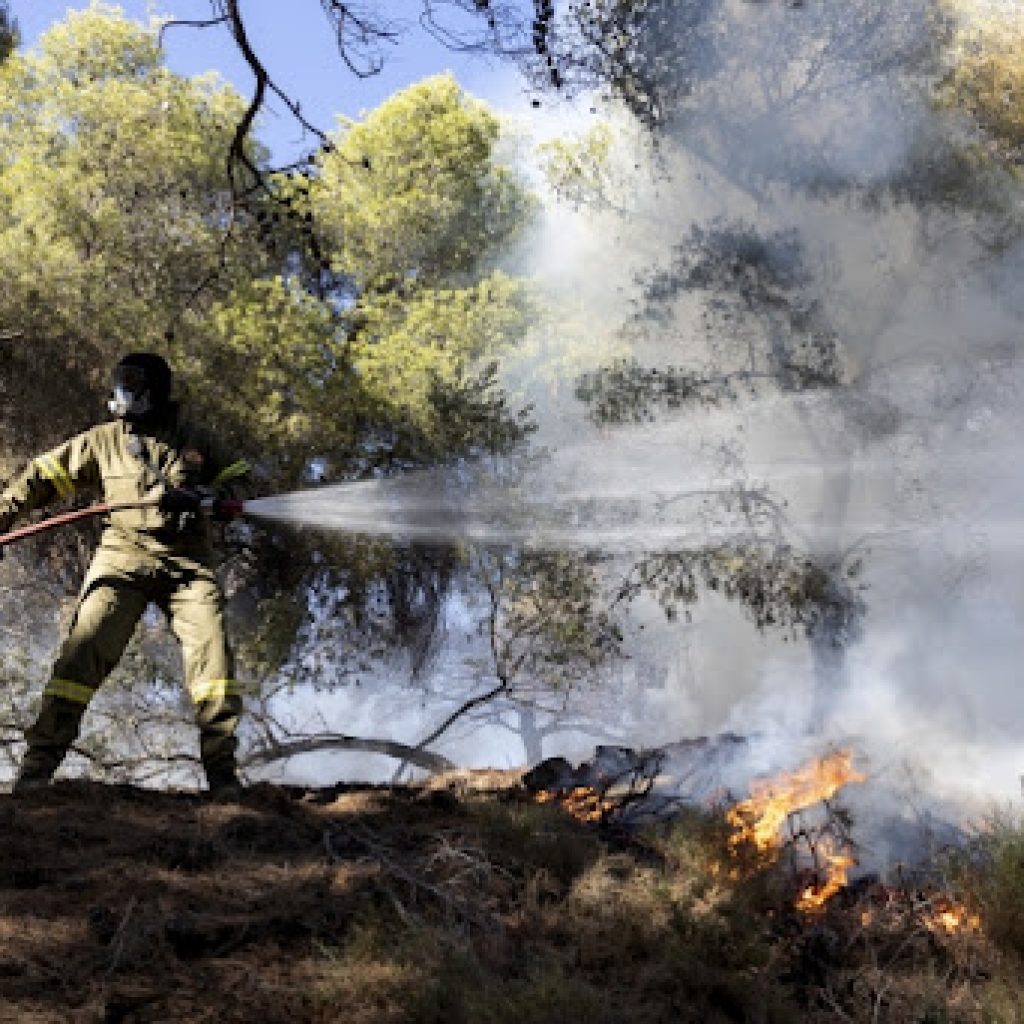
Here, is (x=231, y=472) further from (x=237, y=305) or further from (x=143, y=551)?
(x=237, y=305)

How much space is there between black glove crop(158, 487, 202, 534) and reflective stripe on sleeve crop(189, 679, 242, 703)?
2.43 feet

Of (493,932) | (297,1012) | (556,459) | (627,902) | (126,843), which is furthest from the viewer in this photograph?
(556,459)

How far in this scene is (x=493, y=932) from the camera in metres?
2.74

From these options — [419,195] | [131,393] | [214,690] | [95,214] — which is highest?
[419,195]

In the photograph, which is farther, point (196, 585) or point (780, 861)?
point (196, 585)

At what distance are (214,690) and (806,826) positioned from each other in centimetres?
251

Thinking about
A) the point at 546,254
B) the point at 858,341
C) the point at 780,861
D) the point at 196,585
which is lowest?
the point at 780,861

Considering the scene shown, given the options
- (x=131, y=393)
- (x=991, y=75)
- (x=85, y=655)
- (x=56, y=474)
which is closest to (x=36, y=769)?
(x=85, y=655)

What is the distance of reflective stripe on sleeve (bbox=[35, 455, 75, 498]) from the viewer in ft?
16.3

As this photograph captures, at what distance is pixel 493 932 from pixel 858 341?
36.9 ft

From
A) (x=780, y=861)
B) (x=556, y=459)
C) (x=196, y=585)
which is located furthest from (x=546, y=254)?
(x=780, y=861)

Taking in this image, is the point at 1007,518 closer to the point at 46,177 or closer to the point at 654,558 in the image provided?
the point at 654,558

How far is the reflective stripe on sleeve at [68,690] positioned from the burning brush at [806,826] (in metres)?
2.75

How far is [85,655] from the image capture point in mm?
4703
